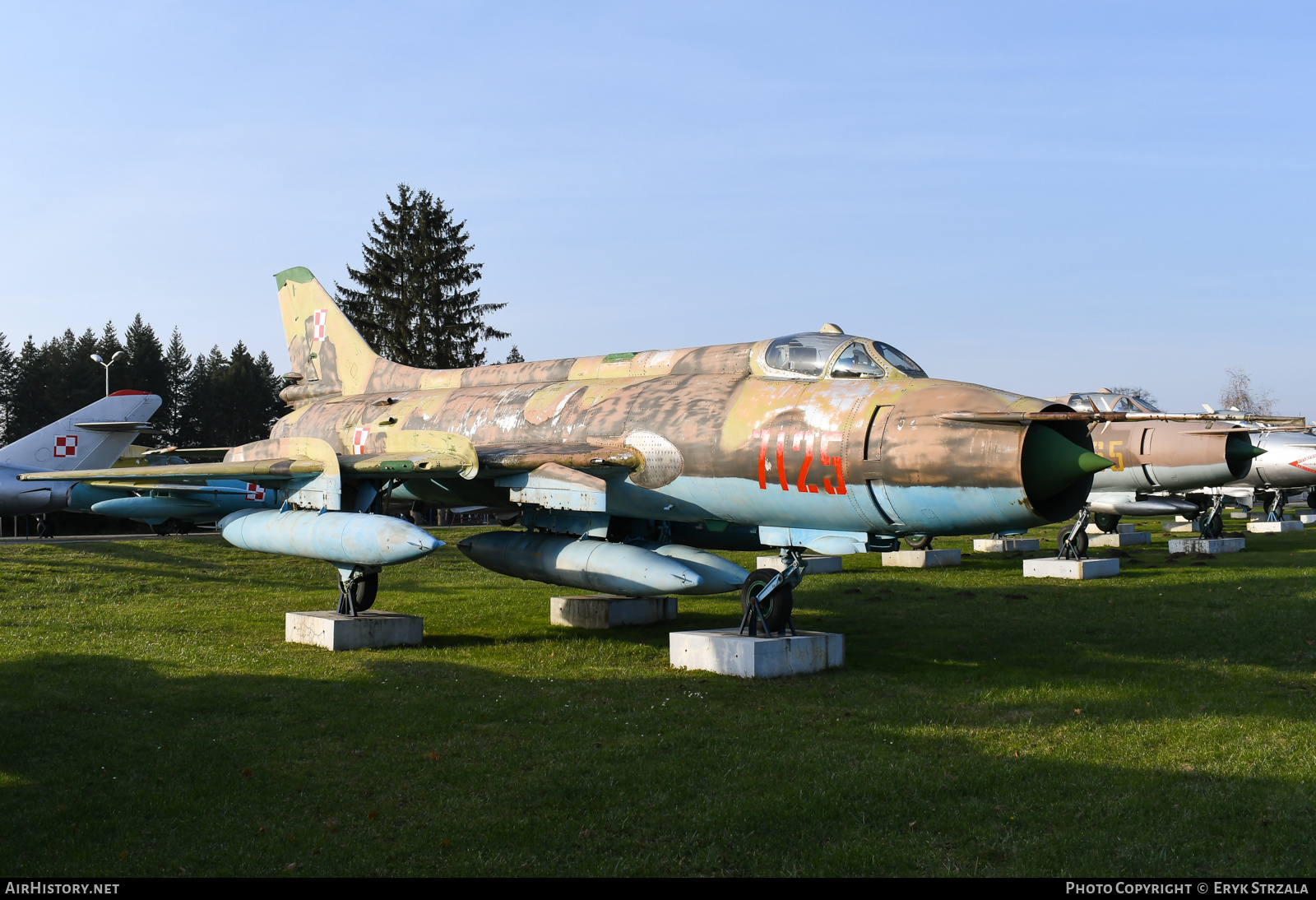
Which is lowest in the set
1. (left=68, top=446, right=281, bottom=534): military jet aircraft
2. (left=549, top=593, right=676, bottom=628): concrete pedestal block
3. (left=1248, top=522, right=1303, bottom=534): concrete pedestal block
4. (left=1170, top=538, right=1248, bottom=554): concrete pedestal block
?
(left=1248, top=522, right=1303, bottom=534): concrete pedestal block

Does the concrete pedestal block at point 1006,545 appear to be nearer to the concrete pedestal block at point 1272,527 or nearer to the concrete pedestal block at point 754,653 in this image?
the concrete pedestal block at point 1272,527

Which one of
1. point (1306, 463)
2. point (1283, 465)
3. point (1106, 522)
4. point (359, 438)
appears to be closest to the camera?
point (359, 438)

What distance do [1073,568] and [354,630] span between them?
14.6 m

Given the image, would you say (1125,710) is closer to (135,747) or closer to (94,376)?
(135,747)

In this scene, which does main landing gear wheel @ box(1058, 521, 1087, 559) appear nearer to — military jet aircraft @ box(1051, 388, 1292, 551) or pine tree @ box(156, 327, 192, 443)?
military jet aircraft @ box(1051, 388, 1292, 551)

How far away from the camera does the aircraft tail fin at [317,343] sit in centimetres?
1650

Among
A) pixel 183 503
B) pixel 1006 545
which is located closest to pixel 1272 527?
pixel 1006 545

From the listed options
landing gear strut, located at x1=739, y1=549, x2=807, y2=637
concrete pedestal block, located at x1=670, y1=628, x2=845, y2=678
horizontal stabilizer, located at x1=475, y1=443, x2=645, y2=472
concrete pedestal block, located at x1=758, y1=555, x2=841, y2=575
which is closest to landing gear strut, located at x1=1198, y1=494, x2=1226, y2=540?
concrete pedestal block, located at x1=758, y1=555, x2=841, y2=575

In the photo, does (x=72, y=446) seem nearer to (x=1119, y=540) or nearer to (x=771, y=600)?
(x=771, y=600)

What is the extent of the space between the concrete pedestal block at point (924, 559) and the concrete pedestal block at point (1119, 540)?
8172 mm

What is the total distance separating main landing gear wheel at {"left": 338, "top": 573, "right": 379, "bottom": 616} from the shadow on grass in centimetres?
318

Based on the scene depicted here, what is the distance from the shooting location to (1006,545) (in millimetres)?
26016

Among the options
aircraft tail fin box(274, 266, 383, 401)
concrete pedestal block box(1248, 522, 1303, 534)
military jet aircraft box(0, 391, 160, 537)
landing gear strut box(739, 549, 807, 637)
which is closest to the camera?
landing gear strut box(739, 549, 807, 637)

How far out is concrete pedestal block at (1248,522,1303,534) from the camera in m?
33.2
